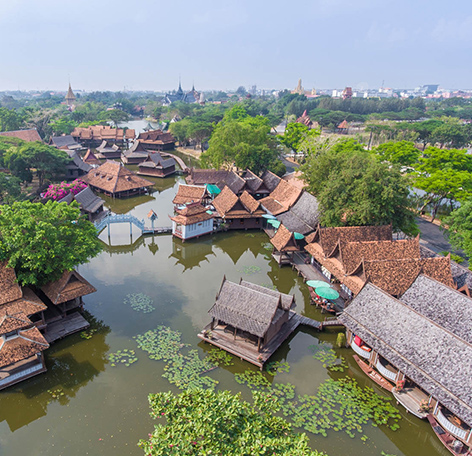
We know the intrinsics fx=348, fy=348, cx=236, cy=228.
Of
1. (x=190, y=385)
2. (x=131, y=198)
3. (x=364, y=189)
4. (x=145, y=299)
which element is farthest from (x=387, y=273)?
(x=131, y=198)

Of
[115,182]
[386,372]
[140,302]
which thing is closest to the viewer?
[386,372]

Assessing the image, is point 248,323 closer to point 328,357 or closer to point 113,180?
point 328,357

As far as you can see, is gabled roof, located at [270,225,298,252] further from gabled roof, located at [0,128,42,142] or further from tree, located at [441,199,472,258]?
gabled roof, located at [0,128,42,142]

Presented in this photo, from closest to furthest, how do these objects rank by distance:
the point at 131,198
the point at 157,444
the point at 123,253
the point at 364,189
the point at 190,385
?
1. the point at 157,444
2. the point at 190,385
3. the point at 364,189
4. the point at 123,253
5. the point at 131,198

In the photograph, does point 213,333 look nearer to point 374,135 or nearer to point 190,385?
point 190,385

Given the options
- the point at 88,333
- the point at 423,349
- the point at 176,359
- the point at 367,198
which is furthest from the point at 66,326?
the point at 367,198

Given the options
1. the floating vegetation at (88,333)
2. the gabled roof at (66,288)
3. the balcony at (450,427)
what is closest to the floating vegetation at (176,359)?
the floating vegetation at (88,333)
